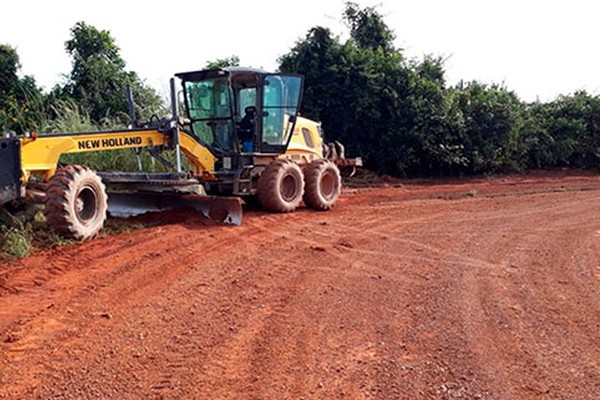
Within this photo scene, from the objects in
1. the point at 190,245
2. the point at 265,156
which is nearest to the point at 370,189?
the point at 265,156

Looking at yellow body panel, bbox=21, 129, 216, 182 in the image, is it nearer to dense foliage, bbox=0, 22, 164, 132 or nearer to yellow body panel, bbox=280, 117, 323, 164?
yellow body panel, bbox=280, 117, 323, 164

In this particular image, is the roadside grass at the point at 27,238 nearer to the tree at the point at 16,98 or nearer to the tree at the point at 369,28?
the tree at the point at 16,98

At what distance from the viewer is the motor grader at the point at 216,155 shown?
27.1ft

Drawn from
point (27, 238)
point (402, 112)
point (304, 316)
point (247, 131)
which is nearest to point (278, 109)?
point (247, 131)

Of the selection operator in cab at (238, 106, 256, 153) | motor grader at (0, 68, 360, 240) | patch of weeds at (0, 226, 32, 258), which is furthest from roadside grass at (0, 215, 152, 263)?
operator in cab at (238, 106, 256, 153)

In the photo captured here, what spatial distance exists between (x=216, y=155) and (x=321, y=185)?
2.33m

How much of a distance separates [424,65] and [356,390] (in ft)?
59.2

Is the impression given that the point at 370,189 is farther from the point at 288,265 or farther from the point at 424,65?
the point at 288,265

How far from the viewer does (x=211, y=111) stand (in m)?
10.4

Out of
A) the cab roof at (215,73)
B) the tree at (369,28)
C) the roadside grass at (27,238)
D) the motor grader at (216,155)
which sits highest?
the tree at (369,28)

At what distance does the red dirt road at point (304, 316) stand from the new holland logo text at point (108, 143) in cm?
143

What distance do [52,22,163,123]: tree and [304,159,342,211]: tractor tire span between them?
6.17 meters

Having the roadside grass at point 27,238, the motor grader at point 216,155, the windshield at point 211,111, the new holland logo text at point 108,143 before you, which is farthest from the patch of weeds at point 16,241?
the windshield at point 211,111

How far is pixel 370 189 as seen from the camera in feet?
51.9
